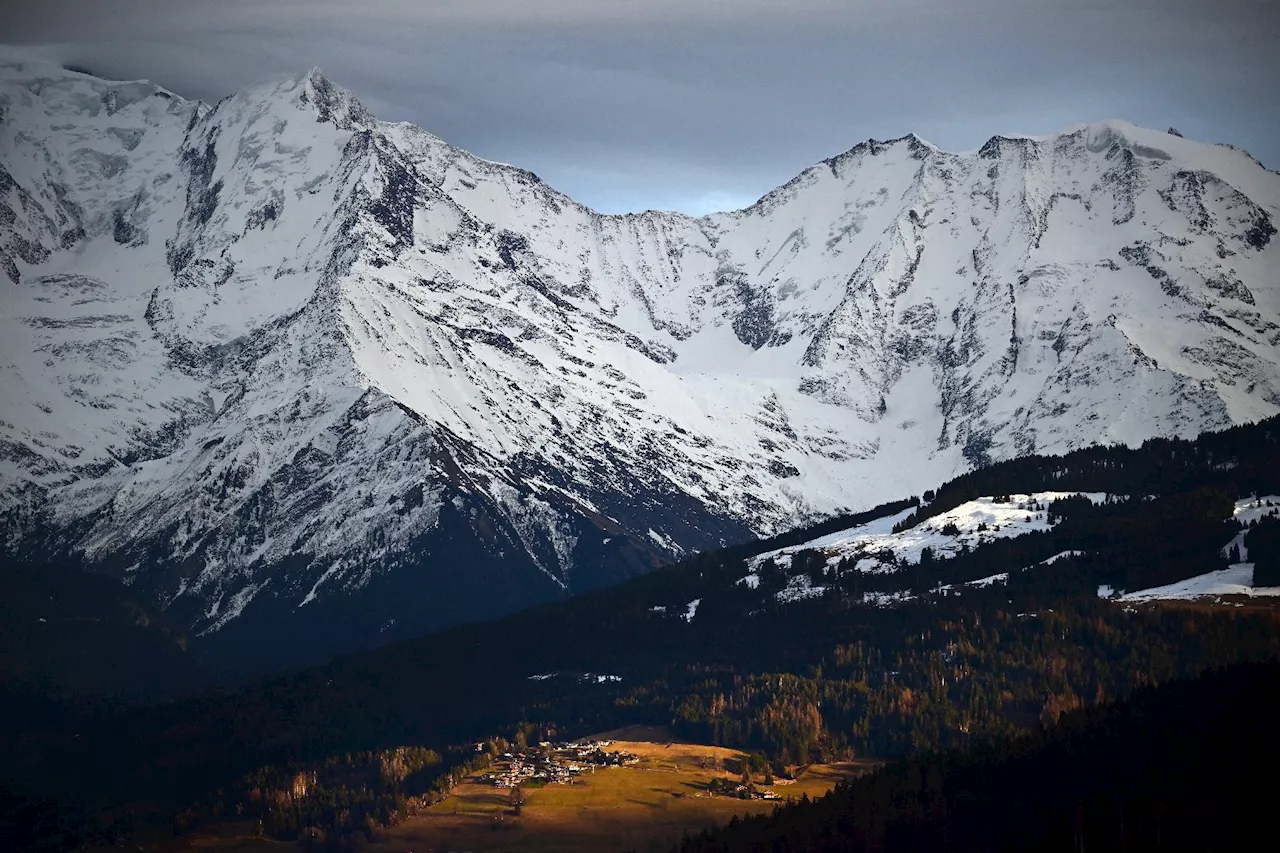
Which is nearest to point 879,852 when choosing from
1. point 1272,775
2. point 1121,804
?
point 1121,804

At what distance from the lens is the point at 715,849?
199 m

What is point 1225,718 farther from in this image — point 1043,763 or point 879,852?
point 879,852

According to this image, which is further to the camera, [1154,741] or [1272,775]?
[1154,741]

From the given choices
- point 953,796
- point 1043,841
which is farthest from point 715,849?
point 1043,841

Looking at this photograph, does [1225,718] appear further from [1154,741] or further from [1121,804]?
[1121,804]

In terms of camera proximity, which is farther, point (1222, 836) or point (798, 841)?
point (798, 841)

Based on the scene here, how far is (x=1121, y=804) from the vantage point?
178125mm

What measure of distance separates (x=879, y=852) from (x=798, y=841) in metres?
9.68

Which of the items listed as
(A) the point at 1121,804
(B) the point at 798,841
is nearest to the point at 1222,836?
(A) the point at 1121,804

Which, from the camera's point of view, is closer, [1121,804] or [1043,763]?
[1121,804]

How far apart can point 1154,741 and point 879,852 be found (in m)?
30.2

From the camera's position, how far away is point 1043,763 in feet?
655

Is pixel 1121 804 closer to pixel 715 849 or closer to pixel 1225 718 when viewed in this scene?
pixel 1225 718

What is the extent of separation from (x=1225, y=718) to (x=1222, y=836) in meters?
27.8
